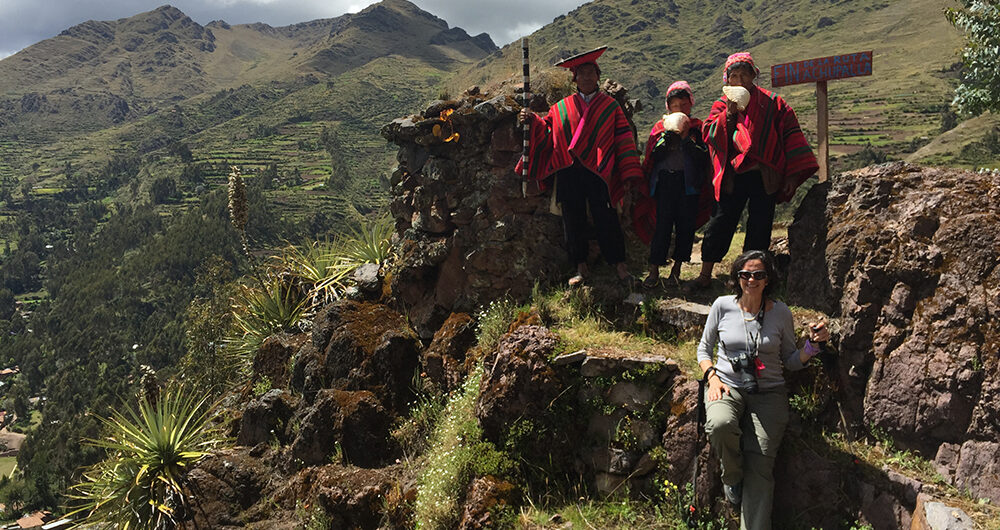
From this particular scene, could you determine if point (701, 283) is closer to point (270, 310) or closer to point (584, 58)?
point (584, 58)

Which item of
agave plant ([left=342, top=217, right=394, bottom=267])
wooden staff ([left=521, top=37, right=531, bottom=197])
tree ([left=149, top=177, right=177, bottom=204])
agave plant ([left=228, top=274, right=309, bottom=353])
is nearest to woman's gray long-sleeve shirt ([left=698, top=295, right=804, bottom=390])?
wooden staff ([left=521, top=37, right=531, bottom=197])

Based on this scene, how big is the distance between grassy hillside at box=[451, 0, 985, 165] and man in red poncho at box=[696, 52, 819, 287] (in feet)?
9.86

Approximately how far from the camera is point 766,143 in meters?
5.20

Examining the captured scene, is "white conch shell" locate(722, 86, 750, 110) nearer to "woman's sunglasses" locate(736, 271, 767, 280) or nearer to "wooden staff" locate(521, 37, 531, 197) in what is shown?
"woman's sunglasses" locate(736, 271, 767, 280)

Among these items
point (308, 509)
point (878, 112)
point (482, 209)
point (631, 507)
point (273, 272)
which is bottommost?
point (308, 509)

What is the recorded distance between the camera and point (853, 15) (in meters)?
156

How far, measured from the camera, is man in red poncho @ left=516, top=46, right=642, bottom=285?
5996mm

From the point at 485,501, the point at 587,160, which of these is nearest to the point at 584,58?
the point at 587,160

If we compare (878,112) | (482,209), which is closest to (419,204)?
(482,209)

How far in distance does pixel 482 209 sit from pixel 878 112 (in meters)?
95.7

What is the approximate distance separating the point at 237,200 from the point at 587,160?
5691 mm

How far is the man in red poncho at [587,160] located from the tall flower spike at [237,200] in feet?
16.0

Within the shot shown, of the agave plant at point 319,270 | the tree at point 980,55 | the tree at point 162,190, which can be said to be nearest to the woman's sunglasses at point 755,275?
the agave plant at point 319,270

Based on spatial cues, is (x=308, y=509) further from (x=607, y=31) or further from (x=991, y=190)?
(x=607, y=31)
